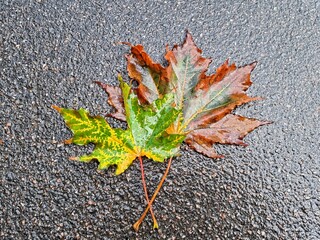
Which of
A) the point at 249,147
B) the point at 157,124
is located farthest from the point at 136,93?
the point at 249,147

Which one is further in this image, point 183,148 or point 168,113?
point 183,148

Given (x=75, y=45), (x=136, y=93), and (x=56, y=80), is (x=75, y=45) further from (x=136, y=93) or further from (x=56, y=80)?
(x=136, y=93)

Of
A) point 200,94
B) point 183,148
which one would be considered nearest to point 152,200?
point 183,148

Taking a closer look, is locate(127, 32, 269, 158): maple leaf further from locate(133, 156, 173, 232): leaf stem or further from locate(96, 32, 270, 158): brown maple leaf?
locate(133, 156, 173, 232): leaf stem

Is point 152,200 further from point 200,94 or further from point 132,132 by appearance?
point 200,94

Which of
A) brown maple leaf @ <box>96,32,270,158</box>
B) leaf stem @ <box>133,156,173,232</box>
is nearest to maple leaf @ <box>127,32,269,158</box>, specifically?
brown maple leaf @ <box>96,32,270,158</box>

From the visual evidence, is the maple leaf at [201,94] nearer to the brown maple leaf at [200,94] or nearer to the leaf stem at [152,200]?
the brown maple leaf at [200,94]
